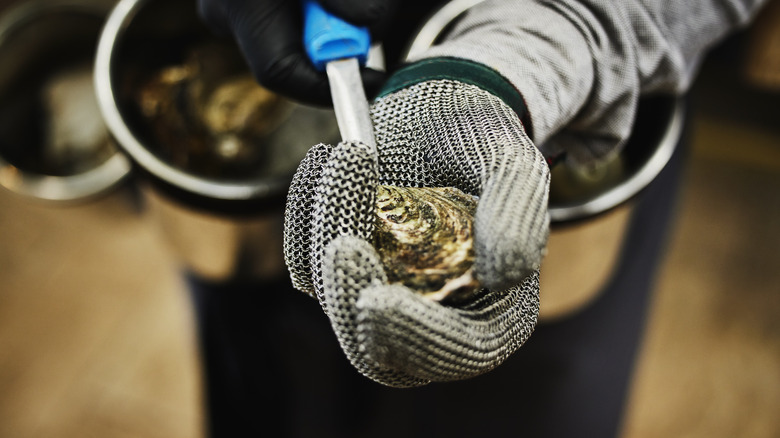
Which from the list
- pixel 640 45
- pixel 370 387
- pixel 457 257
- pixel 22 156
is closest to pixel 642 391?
pixel 370 387

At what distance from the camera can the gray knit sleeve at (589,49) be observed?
43 centimetres

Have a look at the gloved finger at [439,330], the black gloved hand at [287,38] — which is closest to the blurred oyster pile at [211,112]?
the black gloved hand at [287,38]

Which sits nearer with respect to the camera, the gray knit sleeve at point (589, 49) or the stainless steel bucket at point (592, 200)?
the gray knit sleeve at point (589, 49)

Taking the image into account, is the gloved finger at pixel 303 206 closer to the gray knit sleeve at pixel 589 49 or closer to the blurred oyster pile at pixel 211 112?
the gray knit sleeve at pixel 589 49

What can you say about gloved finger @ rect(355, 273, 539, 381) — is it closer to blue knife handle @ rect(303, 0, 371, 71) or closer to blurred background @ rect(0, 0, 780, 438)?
blue knife handle @ rect(303, 0, 371, 71)

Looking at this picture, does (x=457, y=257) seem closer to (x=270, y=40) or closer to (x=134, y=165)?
(x=270, y=40)

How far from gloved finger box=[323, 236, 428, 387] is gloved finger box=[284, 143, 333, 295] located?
0.13 ft

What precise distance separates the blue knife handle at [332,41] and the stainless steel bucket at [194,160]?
20 centimetres

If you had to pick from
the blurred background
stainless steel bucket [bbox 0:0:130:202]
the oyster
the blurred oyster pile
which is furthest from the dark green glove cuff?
the blurred background

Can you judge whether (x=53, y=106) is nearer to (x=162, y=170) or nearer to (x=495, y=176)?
(x=162, y=170)

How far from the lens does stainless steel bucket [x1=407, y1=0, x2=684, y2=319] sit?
1.89ft

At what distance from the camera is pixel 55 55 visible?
36.2 inches

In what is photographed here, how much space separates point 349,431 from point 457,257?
0.55 metres

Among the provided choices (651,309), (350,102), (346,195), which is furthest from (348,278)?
(651,309)
